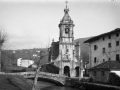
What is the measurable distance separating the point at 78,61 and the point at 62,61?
6106mm

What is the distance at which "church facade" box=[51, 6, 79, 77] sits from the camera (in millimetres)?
61706

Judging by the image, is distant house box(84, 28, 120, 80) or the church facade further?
the church facade

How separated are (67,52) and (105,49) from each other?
74.0ft

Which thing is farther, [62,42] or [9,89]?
[62,42]

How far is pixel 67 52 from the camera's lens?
6356 cm

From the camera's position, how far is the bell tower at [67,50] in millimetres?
61812

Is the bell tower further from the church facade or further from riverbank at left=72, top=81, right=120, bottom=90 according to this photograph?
riverbank at left=72, top=81, right=120, bottom=90

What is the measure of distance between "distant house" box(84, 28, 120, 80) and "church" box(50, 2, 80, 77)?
1483cm

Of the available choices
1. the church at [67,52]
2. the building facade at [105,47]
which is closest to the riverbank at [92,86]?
the building facade at [105,47]

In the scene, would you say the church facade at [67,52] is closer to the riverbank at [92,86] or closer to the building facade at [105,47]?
the building facade at [105,47]

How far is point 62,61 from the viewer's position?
202 feet

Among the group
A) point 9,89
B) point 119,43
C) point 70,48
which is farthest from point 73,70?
point 9,89

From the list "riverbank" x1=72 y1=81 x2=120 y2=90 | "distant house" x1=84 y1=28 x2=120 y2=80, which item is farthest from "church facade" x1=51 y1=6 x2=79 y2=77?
"riverbank" x1=72 y1=81 x2=120 y2=90

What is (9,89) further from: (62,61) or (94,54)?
(62,61)
